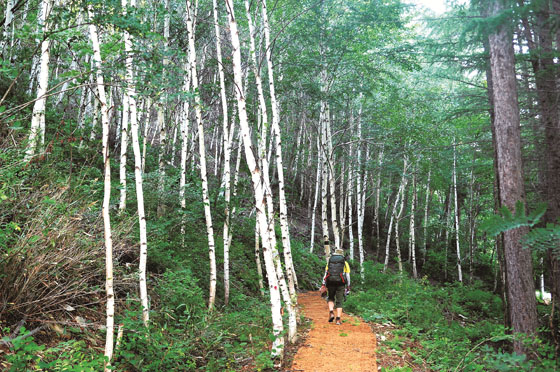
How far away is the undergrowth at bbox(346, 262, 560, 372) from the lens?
17.6 ft

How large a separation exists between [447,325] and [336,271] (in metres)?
3.72

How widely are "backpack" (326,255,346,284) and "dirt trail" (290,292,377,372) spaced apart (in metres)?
1.07

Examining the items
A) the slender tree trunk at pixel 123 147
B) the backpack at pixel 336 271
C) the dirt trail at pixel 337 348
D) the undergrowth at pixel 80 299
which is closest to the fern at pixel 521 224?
the undergrowth at pixel 80 299

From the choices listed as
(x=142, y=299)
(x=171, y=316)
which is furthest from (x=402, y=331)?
(x=142, y=299)

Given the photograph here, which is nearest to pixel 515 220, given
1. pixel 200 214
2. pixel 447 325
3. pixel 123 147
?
pixel 123 147

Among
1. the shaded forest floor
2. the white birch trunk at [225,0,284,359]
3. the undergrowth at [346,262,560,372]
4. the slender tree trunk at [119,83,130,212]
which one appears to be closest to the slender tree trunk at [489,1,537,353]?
the undergrowth at [346,262,560,372]

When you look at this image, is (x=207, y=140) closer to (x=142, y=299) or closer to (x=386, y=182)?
(x=386, y=182)

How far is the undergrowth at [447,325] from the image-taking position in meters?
5.38

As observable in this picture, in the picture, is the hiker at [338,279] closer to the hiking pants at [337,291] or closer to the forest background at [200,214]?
the hiking pants at [337,291]

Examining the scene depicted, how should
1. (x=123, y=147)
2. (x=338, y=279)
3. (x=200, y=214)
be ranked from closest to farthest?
(x=123, y=147), (x=338, y=279), (x=200, y=214)

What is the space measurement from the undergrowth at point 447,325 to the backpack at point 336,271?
1612 millimetres

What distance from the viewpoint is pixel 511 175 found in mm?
6145

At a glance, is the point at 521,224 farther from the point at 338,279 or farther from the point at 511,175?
the point at 338,279

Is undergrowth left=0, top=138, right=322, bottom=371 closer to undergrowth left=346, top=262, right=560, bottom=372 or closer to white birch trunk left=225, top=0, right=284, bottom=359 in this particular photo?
white birch trunk left=225, top=0, right=284, bottom=359
